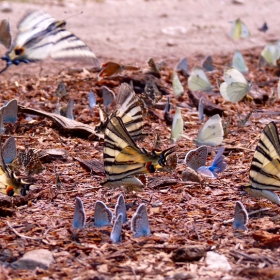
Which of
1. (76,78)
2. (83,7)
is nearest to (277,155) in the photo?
(76,78)

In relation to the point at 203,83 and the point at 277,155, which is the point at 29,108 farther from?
the point at 277,155

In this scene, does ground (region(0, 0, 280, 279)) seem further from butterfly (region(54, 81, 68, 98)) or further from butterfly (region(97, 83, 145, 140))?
butterfly (region(97, 83, 145, 140))

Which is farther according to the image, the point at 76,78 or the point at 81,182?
the point at 76,78

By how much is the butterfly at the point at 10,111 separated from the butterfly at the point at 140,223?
197 cm

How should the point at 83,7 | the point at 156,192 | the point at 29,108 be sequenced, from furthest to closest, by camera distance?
the point at 83,7, the point at 29,108, the point at 156,192

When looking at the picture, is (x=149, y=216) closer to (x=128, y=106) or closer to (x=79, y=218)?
(x=79, y=218)

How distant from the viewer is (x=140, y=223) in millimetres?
3365

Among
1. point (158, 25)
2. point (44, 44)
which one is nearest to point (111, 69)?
point (44, 44)

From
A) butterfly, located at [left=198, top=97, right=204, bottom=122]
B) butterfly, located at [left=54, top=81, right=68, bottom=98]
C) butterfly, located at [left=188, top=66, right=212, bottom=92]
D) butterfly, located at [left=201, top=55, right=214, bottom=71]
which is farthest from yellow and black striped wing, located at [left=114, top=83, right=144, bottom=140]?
butterfly, located at [left=201, top=55, right=214, bottom=71]

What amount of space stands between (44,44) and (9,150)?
141cm

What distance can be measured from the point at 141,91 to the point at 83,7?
18.1 ft

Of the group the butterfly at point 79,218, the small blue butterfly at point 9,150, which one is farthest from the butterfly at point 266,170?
the small blue butterfly at point 9,150

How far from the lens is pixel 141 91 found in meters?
6.30

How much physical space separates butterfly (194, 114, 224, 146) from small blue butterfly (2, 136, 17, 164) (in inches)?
56.3
